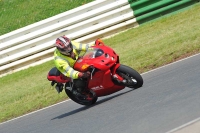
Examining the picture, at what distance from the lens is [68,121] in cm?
952

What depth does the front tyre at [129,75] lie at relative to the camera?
965 cm

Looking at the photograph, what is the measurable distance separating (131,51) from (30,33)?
3.14 meters

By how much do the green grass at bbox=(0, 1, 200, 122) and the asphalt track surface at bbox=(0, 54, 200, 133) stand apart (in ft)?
2.22

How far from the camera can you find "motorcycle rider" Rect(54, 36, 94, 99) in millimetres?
9734

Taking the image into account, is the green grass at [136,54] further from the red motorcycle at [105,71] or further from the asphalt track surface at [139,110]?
the red motorcycle at [105,71]

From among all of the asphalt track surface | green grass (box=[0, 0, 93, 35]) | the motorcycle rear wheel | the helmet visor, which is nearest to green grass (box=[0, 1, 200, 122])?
the asphalt track surface

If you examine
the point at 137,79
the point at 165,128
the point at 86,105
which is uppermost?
the point at 165,128

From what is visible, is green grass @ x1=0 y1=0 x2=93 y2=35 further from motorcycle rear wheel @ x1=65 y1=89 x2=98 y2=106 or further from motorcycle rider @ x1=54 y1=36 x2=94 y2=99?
motorcycle rider @ x1=54 y1=36 x2=94 y2=99

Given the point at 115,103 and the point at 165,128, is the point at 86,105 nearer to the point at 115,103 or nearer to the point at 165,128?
the point at 115,103

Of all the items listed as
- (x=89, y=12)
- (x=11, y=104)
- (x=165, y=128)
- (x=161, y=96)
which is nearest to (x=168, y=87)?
(x=161, y=96)

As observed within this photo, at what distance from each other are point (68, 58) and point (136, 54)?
3.91 metres

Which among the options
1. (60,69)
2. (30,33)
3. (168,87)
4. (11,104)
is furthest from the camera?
(30,33)

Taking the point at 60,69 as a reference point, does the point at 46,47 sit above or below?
below

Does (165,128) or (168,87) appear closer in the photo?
(165,128)
